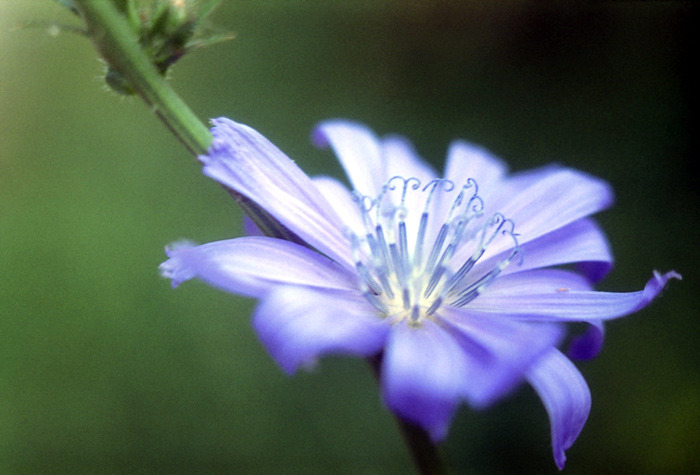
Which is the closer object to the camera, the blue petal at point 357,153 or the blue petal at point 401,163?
the blue petal at point 357,153

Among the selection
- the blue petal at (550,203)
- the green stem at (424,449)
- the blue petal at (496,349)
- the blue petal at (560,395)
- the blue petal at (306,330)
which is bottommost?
the blue petal at (560,395)

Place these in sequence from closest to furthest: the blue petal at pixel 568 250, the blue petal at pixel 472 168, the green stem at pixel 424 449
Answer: the green stem at pixel 424 449 < the blue petal at pixel 568 250 < the blue petal at pixel 472 168

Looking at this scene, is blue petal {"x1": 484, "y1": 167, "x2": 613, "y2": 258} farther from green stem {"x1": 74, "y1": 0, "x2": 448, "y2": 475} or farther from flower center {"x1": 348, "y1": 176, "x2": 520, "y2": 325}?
green stem {"x1": 74, "y1": 0, "x2": 448, "y2": 475}

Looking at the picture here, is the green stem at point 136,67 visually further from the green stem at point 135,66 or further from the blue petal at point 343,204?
the blue petal at point 343,204

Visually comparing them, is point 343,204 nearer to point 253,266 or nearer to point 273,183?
point 273,183

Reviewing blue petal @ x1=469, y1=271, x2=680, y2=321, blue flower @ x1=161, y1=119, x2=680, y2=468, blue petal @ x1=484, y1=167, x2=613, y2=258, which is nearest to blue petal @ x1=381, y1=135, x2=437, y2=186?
blue flower @ x1=161, y1=119, x2=680, y2=468

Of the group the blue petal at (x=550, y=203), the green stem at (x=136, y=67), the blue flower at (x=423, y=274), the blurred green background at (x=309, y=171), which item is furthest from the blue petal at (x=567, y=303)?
the blurred green background at (x=309, y=171)
